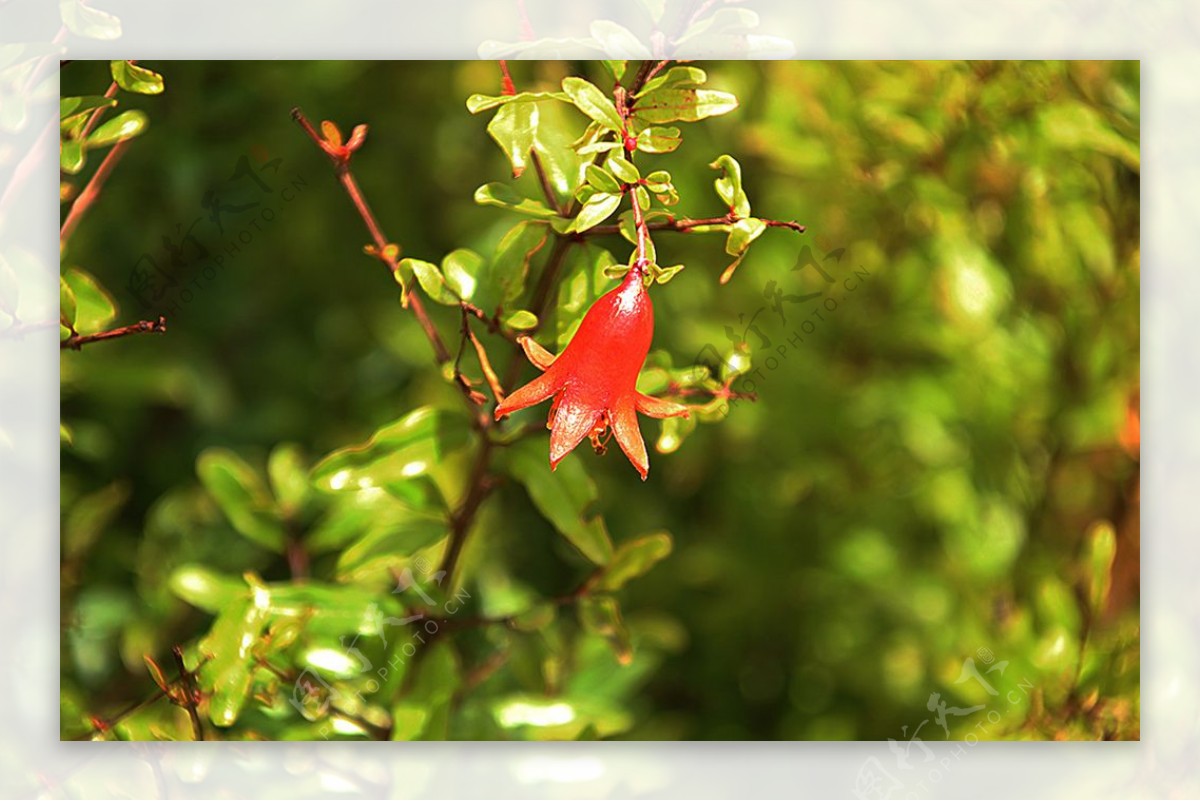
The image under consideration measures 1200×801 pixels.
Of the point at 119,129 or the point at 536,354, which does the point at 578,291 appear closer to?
the point at 536,354

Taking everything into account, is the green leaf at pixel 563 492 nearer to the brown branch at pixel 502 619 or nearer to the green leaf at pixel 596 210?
the brown branch at pixel 502 619

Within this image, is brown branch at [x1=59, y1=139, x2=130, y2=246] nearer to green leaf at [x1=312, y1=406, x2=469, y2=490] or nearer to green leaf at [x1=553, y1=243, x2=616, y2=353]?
green leaf at [x1=312, y1=406, x2=469, y2=490]

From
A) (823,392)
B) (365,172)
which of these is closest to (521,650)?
(823,392)

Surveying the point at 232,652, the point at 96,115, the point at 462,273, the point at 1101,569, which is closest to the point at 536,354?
the point at 462,273

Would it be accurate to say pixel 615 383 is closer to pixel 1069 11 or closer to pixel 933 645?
pixel 933 645

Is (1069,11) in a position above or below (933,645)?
above

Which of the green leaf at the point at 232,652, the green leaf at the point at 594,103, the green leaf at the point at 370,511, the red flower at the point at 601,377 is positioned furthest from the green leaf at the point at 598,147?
the green leaf at the point at 232,652

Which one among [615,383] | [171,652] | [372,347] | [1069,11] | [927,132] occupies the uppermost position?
[1069,11]
